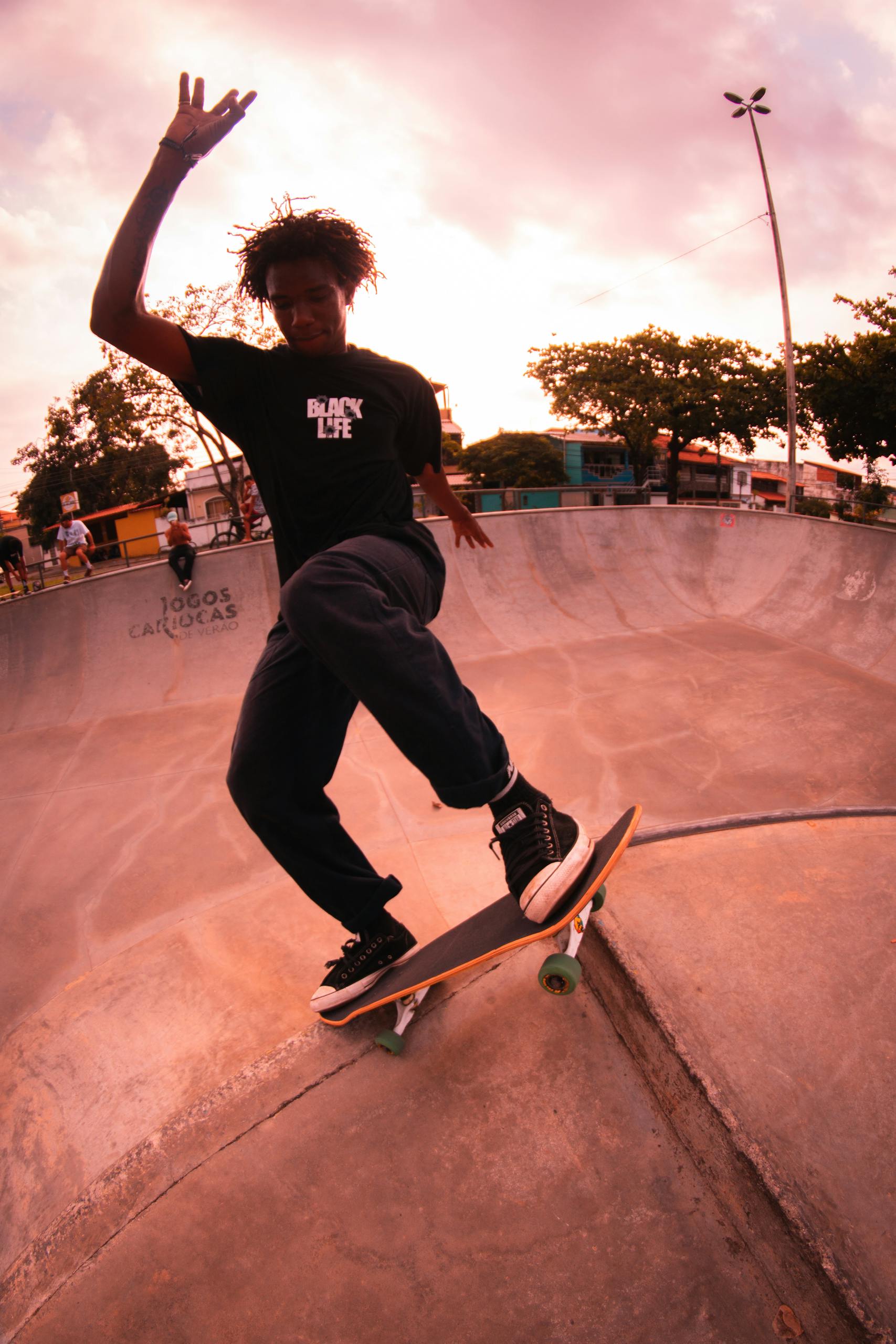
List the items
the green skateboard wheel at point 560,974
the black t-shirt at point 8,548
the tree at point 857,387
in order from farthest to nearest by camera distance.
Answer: the tree at point 857,387
the black t-shirt at point 8,548
the green skateboard wheel at point 560,974

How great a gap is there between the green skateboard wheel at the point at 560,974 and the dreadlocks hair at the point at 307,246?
Answer: 2116 mm

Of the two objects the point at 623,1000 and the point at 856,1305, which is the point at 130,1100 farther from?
the point at 856,1305

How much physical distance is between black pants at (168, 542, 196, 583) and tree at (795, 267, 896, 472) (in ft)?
Answer: 93.0

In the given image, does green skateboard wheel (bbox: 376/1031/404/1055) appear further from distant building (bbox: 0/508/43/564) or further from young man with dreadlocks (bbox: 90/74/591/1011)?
distant building (bbox: 0/508/43/564)

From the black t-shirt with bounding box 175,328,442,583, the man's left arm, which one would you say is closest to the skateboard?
the black t-shirt with bounding box 175,328,442,583

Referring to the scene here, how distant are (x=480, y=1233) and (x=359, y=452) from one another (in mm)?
1947

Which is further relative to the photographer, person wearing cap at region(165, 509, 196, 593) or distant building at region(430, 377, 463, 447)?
distant building at region(430, 377, 463, 447)

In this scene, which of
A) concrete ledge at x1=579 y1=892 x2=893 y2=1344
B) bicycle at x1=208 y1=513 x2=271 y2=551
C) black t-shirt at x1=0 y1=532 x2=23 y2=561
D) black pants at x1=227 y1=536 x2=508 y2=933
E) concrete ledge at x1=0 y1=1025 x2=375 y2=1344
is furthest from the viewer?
bicycle at x1=208 y1=513 x2=271 y2=551

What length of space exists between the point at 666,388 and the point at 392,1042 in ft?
122

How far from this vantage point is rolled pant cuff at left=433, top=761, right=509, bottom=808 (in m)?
1.55

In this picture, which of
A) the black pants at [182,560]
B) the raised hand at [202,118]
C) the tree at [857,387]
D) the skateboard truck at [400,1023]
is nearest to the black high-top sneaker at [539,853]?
the skateboard truck at [400,1023]

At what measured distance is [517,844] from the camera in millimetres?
1702

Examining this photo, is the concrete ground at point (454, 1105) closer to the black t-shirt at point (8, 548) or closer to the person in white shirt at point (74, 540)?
the person in white shirt at point (74, 540)

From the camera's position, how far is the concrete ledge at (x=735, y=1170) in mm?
1036
